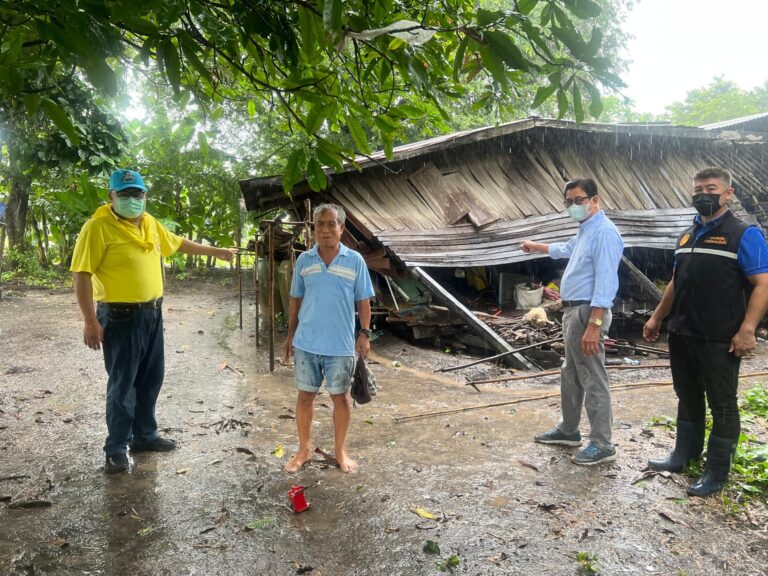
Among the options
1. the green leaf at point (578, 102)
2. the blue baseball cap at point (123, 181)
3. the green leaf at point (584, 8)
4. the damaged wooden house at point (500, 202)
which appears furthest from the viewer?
the damaged wooden house at point (500, 202)

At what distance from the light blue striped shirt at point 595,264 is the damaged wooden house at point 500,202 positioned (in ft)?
12.4

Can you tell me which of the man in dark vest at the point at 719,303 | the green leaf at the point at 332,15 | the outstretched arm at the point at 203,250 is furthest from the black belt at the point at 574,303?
the green leaf at the point at 332,15

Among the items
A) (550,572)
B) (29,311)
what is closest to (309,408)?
(550,572)

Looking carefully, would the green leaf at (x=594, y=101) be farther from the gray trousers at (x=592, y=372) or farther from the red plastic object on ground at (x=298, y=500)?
the red plastic object on ground at (x=298, y=500)

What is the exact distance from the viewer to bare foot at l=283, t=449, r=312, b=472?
150 inches

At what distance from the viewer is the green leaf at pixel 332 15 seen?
1.55 metres

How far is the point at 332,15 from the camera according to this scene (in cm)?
157

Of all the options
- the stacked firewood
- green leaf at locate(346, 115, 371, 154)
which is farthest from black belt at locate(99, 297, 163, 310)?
the stacked firewood

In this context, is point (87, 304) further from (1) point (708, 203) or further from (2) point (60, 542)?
(1) point (708, 203)

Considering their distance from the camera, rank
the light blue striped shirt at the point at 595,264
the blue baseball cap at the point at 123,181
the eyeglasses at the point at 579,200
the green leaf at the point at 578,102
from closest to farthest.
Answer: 1. the green leaf at the point at 578,102
2. the blue baseball cap at the point at 123,181
3. the light blue striped shirt at the point at 595,264
4. the eyeglasses at the point at 579,200

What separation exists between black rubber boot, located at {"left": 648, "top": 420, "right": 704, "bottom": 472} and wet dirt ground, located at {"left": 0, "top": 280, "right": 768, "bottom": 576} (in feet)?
0.44

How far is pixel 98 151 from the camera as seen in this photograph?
7891mm

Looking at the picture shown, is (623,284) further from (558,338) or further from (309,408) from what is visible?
(309,408)

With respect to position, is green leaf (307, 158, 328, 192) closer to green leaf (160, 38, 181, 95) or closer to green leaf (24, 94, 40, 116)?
green leaf (160, 38, 181, 95)
